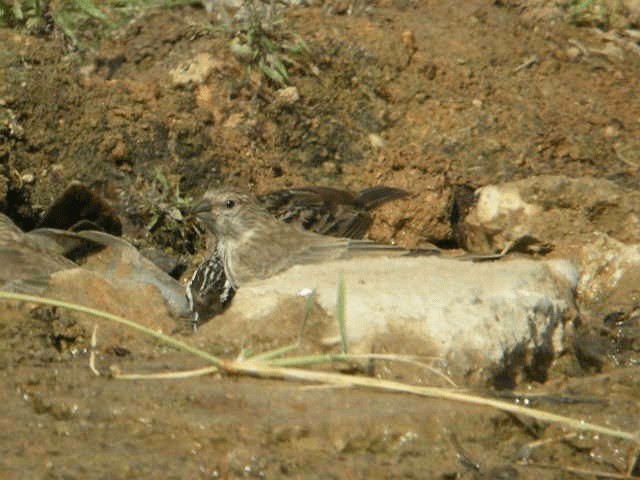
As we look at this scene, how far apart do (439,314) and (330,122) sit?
2.82 metres

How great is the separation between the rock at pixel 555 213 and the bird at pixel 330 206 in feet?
1.95

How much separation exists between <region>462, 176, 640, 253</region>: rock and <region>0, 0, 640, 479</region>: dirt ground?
488mm

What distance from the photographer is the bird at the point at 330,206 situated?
6.68 m

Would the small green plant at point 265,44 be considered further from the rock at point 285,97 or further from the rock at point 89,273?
the rock at point 89,273

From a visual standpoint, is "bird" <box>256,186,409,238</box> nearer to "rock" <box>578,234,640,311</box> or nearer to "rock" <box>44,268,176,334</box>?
"rock" <box>578,234,640,311</box>

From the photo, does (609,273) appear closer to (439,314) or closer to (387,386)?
(439,314)

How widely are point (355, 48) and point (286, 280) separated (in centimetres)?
274

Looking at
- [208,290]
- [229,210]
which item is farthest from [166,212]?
[208,290]

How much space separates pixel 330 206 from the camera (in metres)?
6.80

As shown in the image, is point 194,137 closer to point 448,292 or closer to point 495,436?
point 448,292

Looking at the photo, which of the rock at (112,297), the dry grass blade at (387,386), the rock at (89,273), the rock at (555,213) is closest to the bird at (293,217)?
the rock at (89,273)

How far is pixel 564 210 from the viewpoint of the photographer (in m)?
6.52

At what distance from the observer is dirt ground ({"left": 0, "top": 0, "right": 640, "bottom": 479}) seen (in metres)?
4.60

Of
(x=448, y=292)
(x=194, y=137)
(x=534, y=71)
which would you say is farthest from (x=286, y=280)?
(x=534, y=71)
